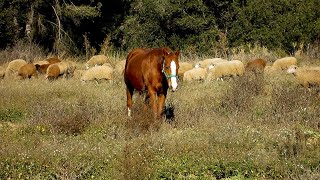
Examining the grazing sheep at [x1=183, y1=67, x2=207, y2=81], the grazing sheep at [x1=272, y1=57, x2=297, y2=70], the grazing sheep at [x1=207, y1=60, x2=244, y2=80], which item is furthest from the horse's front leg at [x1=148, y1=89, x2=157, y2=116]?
the grazing sheep at [x1=272, y1=57, x2=297, y2=70]

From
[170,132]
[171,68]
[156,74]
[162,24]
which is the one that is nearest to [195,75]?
[156,74]

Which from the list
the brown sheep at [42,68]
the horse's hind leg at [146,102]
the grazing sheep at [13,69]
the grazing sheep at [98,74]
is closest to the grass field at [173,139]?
the horse's hind leg at [146,102]

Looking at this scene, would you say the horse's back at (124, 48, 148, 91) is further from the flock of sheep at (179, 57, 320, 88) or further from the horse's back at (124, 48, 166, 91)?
the flock of sheep at (179, 57, 320, 88)

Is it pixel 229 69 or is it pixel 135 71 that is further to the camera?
pixel 229 69

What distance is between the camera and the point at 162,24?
32.8 metres

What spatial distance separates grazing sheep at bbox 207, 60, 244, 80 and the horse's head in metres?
9.66

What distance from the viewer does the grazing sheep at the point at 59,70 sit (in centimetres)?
2044

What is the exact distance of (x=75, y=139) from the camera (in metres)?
9.09

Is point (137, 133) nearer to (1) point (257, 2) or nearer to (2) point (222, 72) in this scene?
(2) point (222, 72)

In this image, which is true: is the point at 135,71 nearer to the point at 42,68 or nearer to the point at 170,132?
the point at 170,132

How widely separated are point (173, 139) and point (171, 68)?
145 centimetres

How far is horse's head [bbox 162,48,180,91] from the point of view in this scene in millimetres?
8875

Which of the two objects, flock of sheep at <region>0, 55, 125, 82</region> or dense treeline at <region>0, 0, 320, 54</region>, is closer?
flock of sheep at <region>0, 55, 125, 82</region>

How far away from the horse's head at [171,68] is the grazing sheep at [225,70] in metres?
9.66
